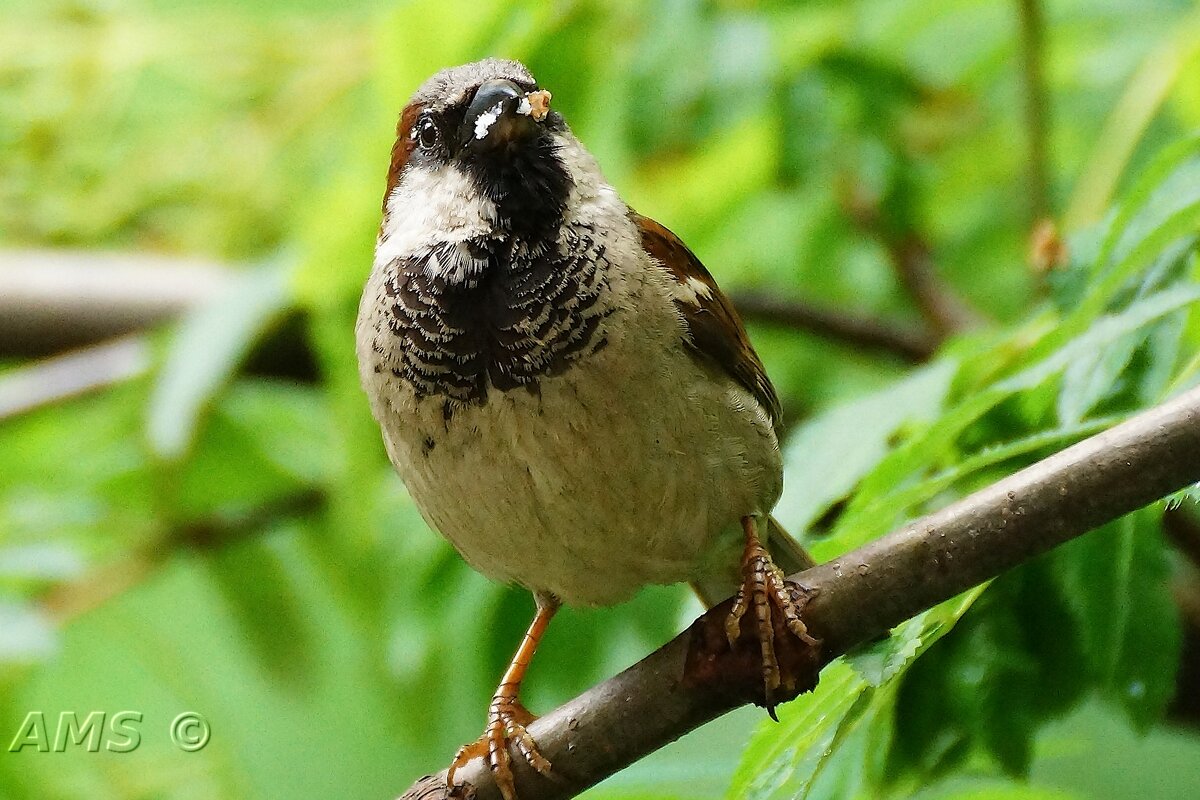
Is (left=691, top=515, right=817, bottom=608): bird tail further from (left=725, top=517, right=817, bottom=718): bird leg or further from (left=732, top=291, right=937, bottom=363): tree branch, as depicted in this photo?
(left=732, top=291, right=937, bottom=363): tree branch

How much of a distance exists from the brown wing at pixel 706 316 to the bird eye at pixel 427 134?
0.86 ft

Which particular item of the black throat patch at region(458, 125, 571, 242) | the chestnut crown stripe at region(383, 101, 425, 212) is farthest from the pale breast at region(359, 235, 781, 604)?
the chestnut crown stripe at region(383, 101, 425, 212)

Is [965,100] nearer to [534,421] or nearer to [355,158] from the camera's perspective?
[355,158]

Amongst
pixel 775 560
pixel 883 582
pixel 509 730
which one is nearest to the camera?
pixel 883 582

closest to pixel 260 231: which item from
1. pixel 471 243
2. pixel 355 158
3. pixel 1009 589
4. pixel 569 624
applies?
pixel 355 158

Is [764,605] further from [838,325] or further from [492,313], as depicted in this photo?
[838,325]

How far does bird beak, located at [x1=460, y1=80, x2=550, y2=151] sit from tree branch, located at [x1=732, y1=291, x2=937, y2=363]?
46.5 inches

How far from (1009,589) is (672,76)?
1156 mm

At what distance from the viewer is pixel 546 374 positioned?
1.42 meters

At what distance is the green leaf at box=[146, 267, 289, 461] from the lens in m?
2.19

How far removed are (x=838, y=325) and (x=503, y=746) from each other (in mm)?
1486

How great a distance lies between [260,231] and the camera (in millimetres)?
2871

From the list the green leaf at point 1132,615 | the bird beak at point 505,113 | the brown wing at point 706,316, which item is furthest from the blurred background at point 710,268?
the bird beak at point 505,113

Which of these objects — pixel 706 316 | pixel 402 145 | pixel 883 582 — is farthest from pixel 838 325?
pixel 883 582
